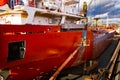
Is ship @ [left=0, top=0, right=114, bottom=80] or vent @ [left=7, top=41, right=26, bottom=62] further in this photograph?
vent @ [left=7, top=41, right=26, bottom=62]

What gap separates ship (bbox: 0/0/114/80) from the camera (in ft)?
14.9

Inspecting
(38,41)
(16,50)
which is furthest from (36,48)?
(16,50)

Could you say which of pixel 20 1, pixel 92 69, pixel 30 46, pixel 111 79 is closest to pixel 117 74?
pixel 111 79

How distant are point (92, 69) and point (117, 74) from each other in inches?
41.9

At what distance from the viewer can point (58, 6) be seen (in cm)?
735

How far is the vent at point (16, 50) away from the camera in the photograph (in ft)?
15.2

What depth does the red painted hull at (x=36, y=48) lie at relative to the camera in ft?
14.6

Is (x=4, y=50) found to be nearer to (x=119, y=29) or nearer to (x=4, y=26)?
(x=4, y=26)

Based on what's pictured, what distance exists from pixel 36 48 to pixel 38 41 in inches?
7.2

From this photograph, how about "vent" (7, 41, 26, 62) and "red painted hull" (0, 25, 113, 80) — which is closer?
"red painted hull" (0, 25, 113, 80)

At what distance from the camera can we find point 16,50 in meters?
4.80

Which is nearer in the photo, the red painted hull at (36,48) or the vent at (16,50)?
the red painted hull at (36,48)

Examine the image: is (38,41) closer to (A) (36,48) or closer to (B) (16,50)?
(A) (36,48)

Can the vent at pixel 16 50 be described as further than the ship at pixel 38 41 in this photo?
Yes
